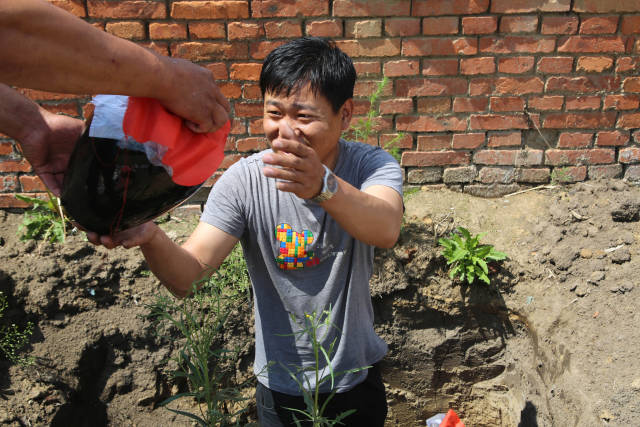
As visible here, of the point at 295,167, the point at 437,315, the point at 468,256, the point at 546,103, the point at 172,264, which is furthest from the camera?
the point at 546,103

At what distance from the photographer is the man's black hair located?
196 cm

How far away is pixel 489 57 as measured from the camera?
12.2 feet

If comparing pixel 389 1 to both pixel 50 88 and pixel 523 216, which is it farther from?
pixel 50 88

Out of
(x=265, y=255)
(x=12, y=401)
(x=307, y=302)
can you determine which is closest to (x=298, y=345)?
(x=307, y=302)

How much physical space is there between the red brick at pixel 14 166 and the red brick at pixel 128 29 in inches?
48.3

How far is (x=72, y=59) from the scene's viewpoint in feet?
3.24

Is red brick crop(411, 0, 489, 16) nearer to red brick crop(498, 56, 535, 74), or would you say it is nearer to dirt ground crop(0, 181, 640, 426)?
red brick crop(498, 56, 535, 74)

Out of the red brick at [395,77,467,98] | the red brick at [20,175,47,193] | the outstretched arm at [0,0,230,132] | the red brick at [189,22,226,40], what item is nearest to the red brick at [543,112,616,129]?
the red brick at [395,77,467,98]

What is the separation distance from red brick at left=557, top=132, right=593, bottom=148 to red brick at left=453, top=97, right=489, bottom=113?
2.20 ft

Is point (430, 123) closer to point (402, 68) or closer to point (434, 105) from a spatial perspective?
point (434, 105)

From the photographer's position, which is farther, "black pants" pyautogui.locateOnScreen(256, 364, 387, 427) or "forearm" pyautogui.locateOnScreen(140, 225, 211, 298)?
"black pants" pyautogui.locateOnScreen(256, 364, 387, 427)

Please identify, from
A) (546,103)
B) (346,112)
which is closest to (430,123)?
(546,103)

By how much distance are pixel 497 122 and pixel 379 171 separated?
2.22 meters

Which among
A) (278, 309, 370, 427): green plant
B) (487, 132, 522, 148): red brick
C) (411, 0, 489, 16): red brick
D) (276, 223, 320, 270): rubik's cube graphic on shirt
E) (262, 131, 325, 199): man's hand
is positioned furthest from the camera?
(487, 132, 522, 148): red brick
